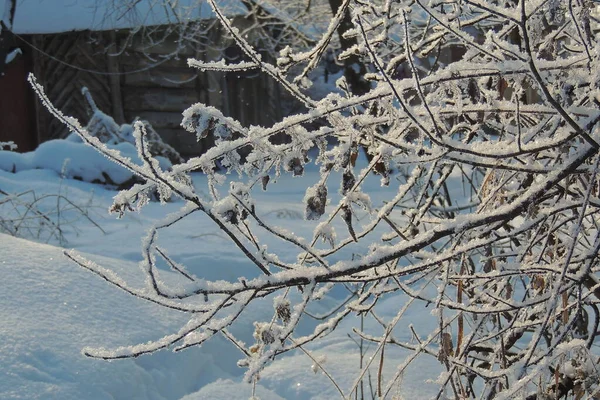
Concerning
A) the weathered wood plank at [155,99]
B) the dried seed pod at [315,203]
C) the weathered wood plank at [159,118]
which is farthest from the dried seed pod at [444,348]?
the weathered wood plank at [159,118]

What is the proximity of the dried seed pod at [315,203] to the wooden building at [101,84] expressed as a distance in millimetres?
11398

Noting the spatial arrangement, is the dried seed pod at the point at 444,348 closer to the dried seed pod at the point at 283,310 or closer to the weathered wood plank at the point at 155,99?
the dried seed pod at the point at 283,310

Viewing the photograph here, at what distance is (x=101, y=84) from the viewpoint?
1295cm

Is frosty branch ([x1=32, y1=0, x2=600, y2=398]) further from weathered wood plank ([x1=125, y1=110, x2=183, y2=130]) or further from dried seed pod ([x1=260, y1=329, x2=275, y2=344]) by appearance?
weathered wood plank ([x1=125, y1=110, x2=183, y2=130])

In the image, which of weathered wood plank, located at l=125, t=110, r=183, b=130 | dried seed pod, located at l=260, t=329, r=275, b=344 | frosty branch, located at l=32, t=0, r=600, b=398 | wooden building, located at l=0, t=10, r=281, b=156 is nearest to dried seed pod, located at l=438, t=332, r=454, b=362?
frosty branch, located at l=32, t=0, r=600, b=398

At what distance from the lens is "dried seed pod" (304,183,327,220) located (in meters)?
1.35

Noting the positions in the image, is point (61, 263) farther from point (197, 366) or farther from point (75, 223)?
point (75, 223)

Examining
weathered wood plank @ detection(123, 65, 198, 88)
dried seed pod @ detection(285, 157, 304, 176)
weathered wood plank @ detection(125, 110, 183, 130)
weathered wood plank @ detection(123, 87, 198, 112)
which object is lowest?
dried seed pod @ detection(285, 157, 304, 176)

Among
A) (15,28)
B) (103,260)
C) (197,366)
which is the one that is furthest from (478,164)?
(15,28)

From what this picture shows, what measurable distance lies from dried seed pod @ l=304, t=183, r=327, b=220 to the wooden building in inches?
449

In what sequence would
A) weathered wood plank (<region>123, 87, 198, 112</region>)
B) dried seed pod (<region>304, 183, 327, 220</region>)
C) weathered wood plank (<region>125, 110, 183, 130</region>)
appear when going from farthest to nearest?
weathered wood plank (<region>125, 110, 183, 130</region>), weathered wood plank (<region>123, 87, 198, 112</region>), dried seed pod (<region>304, 183, 327, 220</region>)

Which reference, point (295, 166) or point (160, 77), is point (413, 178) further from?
point (160, 77)

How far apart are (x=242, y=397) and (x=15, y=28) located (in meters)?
11.1

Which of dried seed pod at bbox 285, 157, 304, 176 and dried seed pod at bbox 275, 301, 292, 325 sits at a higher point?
dried seed pod at bbox 285, 157, 304, 176
